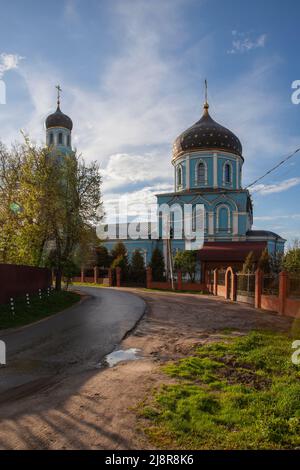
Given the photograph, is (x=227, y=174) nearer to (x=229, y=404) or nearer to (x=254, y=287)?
(x=254, y=287)

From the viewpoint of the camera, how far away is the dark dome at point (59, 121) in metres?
47.6

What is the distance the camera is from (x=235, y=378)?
6.84 meters

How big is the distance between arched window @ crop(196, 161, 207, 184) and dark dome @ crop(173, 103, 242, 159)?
194cm

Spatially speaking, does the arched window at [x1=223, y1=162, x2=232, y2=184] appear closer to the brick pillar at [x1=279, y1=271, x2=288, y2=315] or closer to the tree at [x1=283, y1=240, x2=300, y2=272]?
the tree at [x1=283, y1=240, x2=300, y2=272]

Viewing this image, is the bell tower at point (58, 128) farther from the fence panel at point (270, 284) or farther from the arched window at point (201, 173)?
the fence panel at point (270, 284)

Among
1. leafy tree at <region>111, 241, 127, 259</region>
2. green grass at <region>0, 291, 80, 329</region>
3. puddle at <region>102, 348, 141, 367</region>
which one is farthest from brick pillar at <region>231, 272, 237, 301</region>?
leafy tree at <region>111, 241, 127, 259</region>

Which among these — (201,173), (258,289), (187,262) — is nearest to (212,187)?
(201,173)

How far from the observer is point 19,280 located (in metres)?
16.8

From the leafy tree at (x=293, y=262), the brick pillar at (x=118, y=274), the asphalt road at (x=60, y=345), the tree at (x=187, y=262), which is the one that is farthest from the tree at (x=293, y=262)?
the brick pillar at (x=118, y=274)

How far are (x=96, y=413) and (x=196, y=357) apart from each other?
3.40m

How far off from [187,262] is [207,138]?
48.6 ft

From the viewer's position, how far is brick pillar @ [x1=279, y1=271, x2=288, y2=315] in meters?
15.9

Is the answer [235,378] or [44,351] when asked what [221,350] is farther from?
[44,351]
